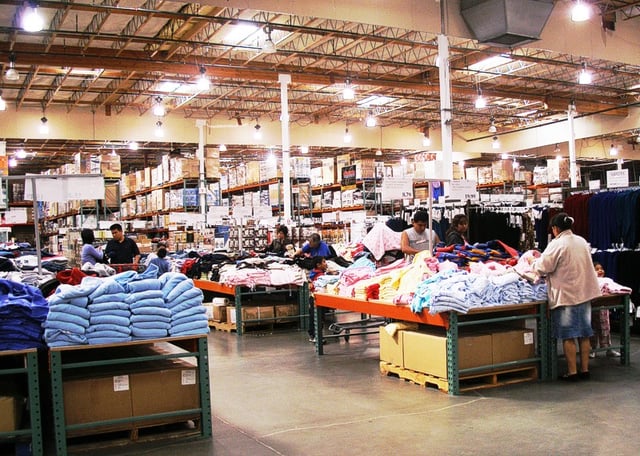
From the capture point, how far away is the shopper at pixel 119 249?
12.9m

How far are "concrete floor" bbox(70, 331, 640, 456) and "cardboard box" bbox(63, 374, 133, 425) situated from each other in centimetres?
29

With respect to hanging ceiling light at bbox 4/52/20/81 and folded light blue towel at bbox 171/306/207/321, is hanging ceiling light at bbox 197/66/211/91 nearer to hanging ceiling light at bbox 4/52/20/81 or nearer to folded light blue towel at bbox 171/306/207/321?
hanging ceiling light at bbox 4/52/20/81

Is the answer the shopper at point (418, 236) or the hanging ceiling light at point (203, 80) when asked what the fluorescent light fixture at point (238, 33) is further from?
the shopper at point (418, 236)

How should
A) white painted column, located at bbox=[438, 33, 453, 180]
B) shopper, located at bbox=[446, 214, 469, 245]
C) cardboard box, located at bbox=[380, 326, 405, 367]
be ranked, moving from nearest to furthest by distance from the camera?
1. cardboard box, located at bbox=[380, 326, 405, 367]
2. shopper, located at bbox=[446, 214, 469, 245]
3. white painted column, located at bbox=[438, 33, 453, 180]

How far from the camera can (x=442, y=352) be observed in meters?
6.94

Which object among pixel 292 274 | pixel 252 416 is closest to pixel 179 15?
pixel 292 274

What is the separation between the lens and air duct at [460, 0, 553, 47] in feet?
38.3

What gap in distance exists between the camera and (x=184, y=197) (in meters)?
19.8

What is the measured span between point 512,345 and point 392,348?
127cm

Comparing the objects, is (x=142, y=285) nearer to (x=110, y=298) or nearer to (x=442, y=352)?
(x=110, y=298)

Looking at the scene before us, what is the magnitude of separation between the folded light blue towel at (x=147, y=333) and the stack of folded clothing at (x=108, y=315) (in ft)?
0.17

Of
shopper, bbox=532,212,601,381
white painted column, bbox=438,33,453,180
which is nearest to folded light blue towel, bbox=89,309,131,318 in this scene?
shopper, bbox=532,212,601,381

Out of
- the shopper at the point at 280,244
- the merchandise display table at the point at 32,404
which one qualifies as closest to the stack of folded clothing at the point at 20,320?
the merchandise display table at the point at 32,404

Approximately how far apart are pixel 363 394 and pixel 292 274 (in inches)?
194
